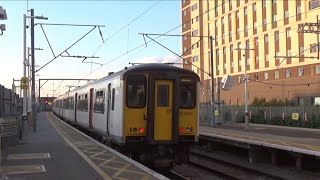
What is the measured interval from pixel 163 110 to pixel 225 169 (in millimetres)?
4847

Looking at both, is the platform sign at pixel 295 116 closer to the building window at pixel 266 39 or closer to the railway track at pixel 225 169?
the railway track at pixel 225 169

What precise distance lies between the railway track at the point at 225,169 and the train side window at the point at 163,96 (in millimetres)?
3384

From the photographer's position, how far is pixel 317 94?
5700 cm

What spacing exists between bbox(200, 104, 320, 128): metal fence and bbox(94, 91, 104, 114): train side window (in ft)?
75.1

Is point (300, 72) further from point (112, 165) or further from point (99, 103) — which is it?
point (112, 165)

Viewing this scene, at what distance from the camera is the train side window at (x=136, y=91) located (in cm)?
1413

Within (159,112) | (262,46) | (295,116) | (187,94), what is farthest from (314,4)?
(159,112)

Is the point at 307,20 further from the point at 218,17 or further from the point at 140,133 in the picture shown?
the point at 140,133

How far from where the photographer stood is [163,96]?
1420 centimetres

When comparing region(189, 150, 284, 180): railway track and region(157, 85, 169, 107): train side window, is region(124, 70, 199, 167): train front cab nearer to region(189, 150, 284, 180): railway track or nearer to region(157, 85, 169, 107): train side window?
region(157, 85, 169, 107): train side window

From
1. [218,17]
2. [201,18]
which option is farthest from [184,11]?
[218,17]

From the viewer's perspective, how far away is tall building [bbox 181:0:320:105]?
5791 centimetres

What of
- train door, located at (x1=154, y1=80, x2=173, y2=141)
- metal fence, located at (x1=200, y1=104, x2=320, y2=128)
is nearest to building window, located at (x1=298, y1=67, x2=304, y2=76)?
metal fence, located at (x1=200, y1=104, x2=320, y2=128)

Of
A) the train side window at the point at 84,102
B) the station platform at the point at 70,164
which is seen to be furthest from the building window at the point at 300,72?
the station platform at the point at 70,164
